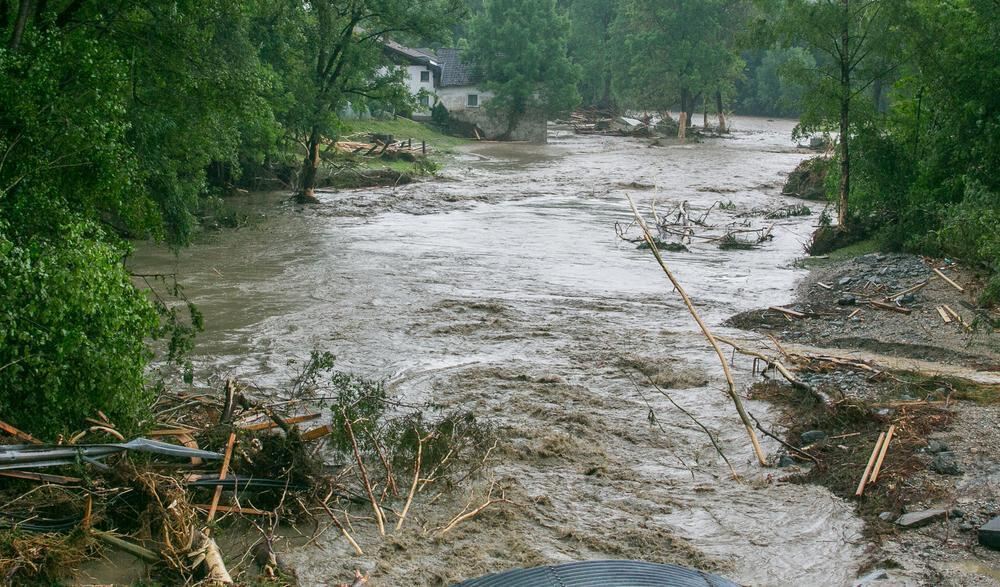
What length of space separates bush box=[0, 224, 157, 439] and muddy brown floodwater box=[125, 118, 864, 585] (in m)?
1.98

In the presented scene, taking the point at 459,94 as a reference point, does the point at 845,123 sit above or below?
below

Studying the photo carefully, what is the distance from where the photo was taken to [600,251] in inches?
851

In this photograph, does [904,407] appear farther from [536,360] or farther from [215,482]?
[215,482]

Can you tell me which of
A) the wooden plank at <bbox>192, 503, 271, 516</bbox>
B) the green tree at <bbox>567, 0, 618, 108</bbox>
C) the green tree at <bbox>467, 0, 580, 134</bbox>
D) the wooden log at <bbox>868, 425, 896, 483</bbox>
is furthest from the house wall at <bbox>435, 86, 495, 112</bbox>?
the wooden plank at <bbox>192, 503, 271, 516</bbox>

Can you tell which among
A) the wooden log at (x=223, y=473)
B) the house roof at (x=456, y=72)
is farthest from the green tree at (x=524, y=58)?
the wooden log at (x=223, y=473)

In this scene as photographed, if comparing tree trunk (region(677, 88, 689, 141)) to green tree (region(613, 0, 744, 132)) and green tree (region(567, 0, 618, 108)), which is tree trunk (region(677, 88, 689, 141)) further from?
green tree (region(567, 0, 618, 108))

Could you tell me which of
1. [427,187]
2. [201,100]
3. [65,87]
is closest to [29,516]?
[65,87]

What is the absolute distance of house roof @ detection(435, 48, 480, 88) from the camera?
60188 millimetres

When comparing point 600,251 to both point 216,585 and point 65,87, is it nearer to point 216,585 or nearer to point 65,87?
point 65,87

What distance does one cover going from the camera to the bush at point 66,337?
678 cm

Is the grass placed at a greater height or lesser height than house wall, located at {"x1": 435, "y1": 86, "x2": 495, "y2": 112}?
lesser

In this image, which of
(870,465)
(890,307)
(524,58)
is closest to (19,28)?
(870,465)

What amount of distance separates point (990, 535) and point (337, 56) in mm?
24675

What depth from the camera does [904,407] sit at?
30.7 feet
